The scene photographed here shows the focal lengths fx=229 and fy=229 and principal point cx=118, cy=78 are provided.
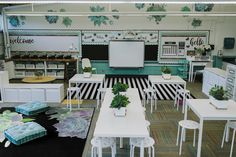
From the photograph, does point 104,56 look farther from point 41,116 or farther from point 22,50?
point 41,116

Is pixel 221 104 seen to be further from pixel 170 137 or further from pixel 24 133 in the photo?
pixel 24 133

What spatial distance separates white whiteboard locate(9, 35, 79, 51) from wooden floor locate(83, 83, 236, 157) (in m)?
5.17

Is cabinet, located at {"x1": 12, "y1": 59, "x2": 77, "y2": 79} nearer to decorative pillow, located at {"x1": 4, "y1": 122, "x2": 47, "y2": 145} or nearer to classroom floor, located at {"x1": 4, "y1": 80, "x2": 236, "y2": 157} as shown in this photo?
classroom floor, located at {"x1": 4, "y1": 80, "x2": 236, "y2": 157}

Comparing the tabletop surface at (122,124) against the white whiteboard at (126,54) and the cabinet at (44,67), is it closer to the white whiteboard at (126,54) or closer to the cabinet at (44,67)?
the cabinet at (44,67)

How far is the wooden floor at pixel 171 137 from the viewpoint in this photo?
159 inches

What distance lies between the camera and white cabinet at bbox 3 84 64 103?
6.70 metres

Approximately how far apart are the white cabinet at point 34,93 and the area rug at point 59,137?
672 mm

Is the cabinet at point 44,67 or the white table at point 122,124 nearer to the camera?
the white table at point 122,124

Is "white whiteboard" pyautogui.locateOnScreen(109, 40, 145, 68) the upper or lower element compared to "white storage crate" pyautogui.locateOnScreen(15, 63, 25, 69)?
upper

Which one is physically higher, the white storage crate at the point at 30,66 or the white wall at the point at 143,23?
the white wall at the point at 143,23

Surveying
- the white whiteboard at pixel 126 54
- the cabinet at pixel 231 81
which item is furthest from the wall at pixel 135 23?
the cabinet at pixel 231 81

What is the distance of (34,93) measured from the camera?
6715 millimetres

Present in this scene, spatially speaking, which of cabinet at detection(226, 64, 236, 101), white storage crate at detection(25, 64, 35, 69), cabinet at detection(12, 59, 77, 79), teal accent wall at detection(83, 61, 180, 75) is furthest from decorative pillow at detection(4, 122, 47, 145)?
teal accent wall at detection(83, 61, 180, 75)

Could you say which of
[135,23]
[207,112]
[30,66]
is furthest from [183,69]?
[30,66]
